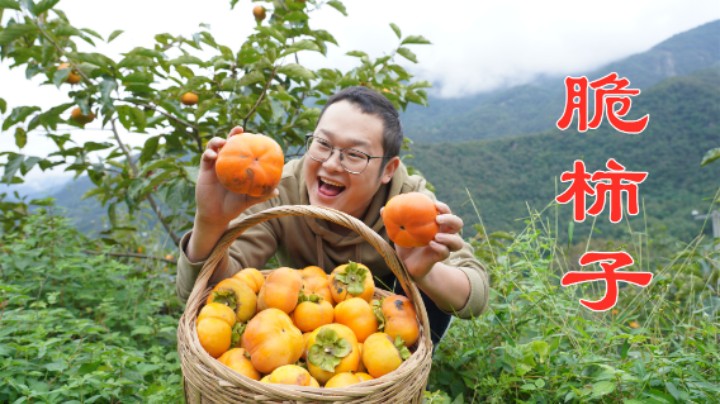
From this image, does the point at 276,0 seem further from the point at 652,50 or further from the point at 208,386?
the point at 652,50

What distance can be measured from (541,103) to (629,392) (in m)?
44.4

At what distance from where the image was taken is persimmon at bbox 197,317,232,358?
122cm

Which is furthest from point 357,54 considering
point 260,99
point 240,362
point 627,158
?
point 627,158

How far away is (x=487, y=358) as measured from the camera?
1.82 m

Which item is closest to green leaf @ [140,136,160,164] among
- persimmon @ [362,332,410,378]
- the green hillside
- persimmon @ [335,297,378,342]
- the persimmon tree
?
the persimmon tree

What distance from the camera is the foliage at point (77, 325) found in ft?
4.71

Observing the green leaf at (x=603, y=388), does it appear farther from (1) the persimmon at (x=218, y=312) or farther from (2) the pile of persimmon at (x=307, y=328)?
(1) the persimmon at (x=218, y=312)

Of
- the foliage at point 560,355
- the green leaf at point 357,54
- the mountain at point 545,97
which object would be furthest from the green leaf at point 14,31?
the mountain at point 545,97

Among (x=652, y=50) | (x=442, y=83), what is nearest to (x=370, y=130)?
(x=652, y=50)

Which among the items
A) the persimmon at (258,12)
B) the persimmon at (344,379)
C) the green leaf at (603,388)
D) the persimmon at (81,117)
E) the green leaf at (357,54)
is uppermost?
the persimmon at (258,12)

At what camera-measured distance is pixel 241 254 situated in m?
1.71

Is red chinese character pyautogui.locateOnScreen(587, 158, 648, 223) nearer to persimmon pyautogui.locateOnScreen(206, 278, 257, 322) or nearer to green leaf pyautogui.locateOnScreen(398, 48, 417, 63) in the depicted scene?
green leaf pyautogui.locateOnScreen(398, 48, 417, 63)

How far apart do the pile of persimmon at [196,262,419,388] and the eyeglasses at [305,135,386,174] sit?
1.03 feet

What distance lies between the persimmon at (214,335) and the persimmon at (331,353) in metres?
0.20
